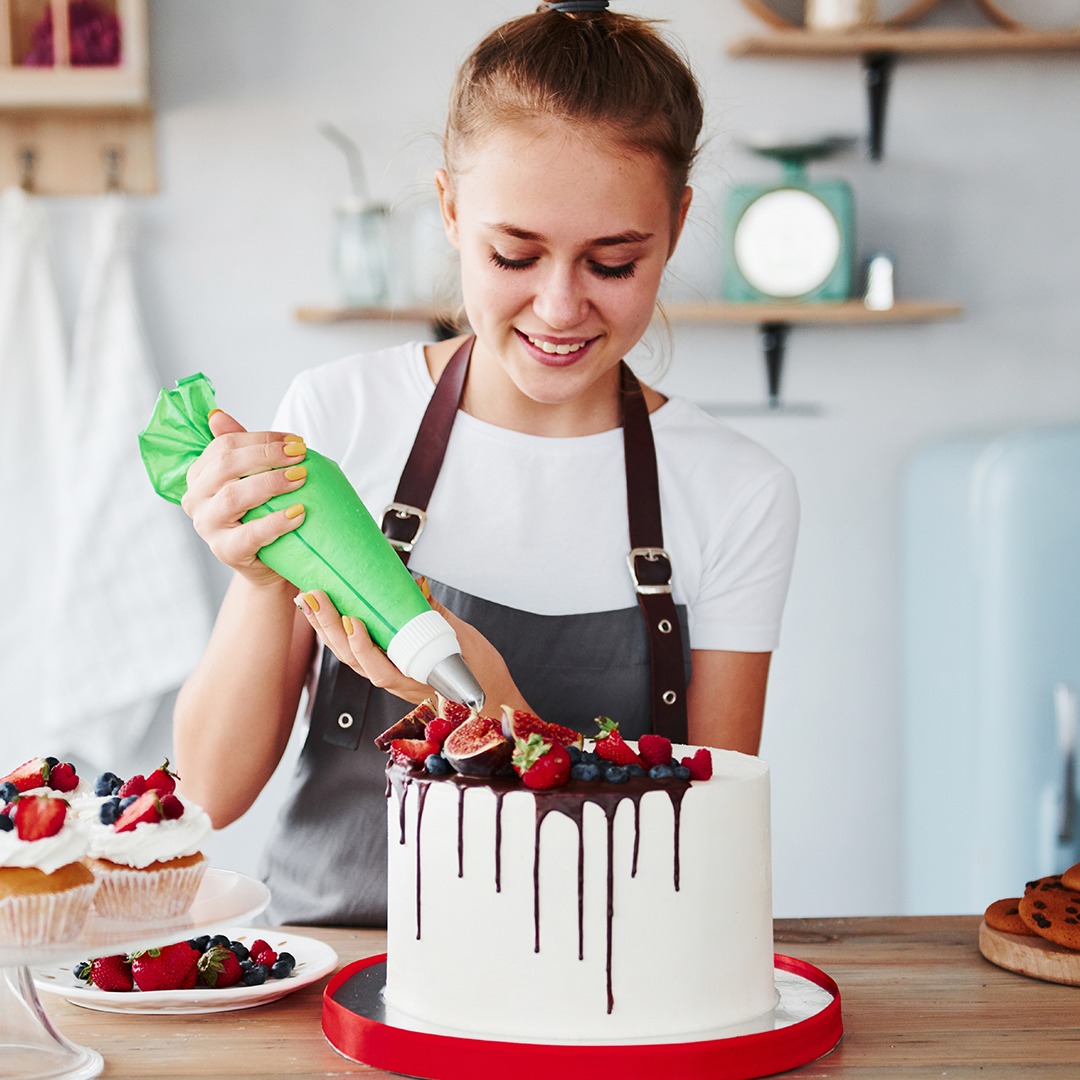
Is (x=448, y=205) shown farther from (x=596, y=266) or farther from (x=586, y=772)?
(x=586, y=772)

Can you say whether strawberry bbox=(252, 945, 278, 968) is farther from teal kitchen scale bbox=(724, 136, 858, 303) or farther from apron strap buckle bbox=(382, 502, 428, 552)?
teal kitchen scale bbox=(724, 136, 858, 303)

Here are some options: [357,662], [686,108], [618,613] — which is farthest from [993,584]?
[357,662]

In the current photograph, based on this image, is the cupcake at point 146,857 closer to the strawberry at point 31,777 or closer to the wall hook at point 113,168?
the strawberry at point 31,777

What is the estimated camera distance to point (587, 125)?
131cm

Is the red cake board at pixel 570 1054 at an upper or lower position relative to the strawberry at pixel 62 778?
lower

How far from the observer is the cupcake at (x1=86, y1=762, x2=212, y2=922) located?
97cm

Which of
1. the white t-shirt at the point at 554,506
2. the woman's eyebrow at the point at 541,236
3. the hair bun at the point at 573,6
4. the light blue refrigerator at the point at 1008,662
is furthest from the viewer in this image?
the light blue refrigerator at the point at 1008,662

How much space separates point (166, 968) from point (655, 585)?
0.66m

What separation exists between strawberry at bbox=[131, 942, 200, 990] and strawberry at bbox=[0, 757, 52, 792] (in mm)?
159

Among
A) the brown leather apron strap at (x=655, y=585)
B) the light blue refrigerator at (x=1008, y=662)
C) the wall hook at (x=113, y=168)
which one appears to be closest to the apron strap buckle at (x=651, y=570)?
the brown leather apron strap at (x=655, y=585)

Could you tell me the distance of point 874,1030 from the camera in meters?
1.03

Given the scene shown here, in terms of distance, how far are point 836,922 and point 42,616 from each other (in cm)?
167

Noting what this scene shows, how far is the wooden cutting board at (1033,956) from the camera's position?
1.14m

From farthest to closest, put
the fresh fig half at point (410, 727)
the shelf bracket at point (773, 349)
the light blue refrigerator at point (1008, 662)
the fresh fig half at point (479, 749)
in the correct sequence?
the shelf bracket at point (773, 349) < the light blue refrigerator at point (1008, 662) < the fresh fig half at point (410, 727) < the fresh fig half at point (479, 749)
